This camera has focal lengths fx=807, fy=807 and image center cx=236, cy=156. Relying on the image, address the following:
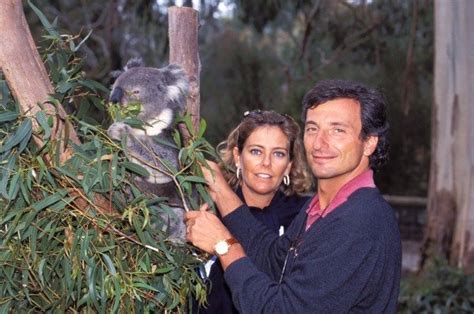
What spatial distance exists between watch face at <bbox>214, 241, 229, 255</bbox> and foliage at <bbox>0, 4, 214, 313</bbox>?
14cm

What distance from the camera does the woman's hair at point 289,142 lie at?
114 inches

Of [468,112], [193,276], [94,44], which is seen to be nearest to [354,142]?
[193,276]

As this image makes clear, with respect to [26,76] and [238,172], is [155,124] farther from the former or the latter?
[238,172]

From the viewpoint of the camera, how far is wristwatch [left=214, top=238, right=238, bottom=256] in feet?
7.00

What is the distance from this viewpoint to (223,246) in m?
2.14

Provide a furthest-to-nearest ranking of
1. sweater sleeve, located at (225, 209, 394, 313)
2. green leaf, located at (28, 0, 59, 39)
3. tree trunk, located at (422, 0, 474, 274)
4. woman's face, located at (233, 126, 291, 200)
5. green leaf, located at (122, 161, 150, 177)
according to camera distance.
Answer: tree trunk, located at (422, 0, 474, 274) → woman's face, located at (233, 126, 291, 200) → green leaf, located at (28, 0, 59, 39) → green leaf, located at (122, 161, 150, 177) → sweater sleeve, located at (225, 209, 394, 313)

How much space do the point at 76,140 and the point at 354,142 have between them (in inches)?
29.5

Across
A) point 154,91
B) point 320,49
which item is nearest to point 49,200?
point 154,91

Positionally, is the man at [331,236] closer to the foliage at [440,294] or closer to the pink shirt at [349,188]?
the pink shirt at [349,188]

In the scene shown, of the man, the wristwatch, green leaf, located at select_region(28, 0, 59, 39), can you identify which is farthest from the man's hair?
green leaf, located at select_region(28, 0, 59, 39)

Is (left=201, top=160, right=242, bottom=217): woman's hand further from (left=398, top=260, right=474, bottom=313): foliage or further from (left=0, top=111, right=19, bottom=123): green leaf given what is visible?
(left=398, top=260, right=474, bottom=313): foliage

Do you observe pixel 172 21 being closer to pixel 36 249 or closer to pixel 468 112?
pixel 36 249

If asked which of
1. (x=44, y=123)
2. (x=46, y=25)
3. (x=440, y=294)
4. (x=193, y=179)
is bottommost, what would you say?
(x=440, y=294)

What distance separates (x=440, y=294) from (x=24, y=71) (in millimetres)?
4721
